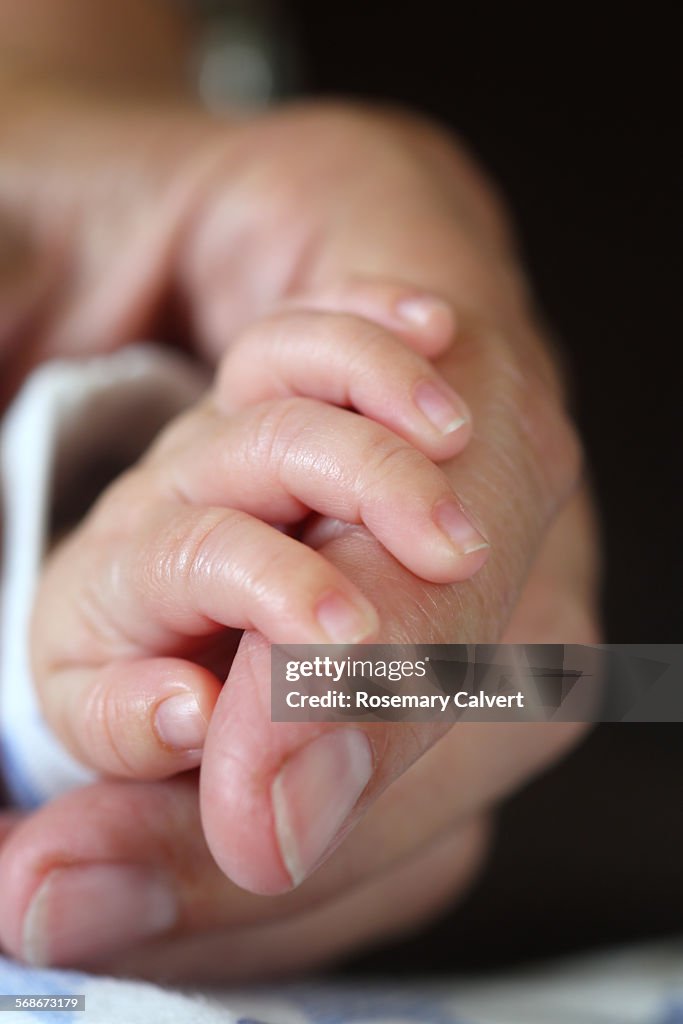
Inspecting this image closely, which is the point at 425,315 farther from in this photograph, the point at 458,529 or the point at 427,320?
the point at 458,529

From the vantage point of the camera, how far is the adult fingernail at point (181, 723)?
291 mm

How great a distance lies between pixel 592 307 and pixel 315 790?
0.83 metres

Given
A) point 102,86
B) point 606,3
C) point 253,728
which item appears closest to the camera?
point 253,728

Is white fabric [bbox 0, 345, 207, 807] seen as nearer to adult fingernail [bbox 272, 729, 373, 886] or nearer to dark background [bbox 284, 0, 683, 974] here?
adult fingernail [bbox 272, 729, 373, 886]

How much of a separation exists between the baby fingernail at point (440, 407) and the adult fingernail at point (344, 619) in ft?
0.29

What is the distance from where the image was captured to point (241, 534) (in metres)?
0.29

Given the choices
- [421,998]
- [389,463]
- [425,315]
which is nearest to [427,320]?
[425,315]

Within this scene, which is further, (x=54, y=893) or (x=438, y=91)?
(x=438, y=91)

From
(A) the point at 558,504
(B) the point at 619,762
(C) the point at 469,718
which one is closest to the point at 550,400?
(A) the point at 558,504

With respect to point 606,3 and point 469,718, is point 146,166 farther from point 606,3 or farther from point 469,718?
point 606,3

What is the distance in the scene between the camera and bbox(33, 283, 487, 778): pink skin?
278mm

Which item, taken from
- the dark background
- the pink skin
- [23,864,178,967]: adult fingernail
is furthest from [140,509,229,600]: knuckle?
the dark background

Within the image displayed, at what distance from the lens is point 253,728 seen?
252 millimetres

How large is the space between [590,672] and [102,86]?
0.66m
